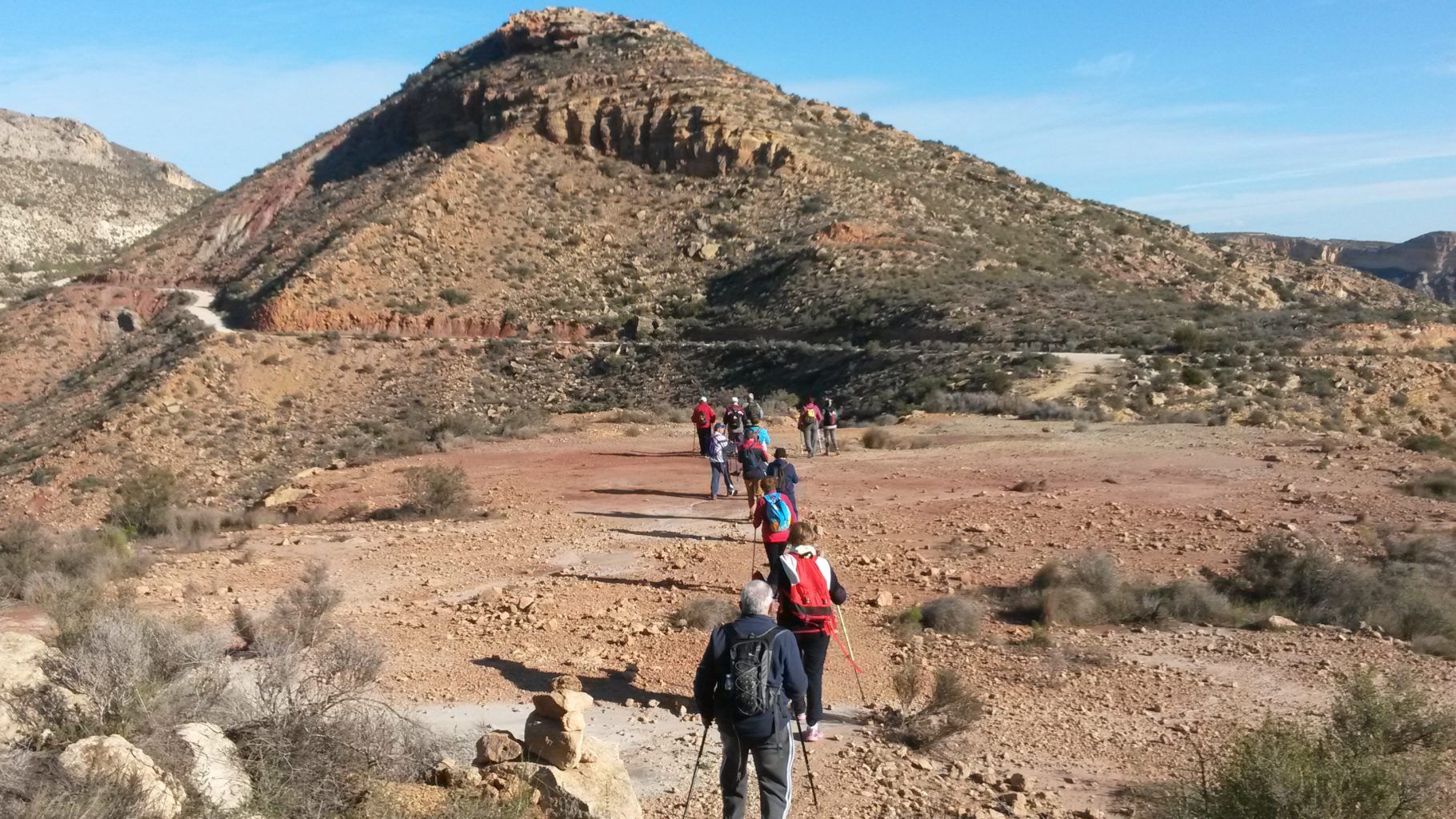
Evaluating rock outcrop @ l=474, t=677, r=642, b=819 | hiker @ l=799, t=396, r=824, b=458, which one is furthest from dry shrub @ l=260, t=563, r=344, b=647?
hiker @ l=799, t=396, r=824, b=458

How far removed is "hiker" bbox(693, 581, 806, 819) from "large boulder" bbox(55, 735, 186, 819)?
261 cm

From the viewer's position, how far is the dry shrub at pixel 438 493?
55.8ft

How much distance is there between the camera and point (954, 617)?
10469mm

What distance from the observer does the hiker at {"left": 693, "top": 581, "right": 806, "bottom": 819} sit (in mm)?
5582

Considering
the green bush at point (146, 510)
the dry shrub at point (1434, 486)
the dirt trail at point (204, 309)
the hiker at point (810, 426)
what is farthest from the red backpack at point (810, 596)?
the dirt trail at point (204, 309)

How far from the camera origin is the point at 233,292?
52969 mm

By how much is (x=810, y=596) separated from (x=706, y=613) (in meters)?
3.26

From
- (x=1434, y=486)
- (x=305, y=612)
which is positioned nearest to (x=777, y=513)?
(x=305, y=612)

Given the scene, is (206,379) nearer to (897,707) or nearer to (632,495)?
(632,495)

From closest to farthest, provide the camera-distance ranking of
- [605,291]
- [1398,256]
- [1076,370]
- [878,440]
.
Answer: [878,440]
[1076,370]
[605,291]
[1398,256]

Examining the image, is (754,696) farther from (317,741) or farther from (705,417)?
(705,417)

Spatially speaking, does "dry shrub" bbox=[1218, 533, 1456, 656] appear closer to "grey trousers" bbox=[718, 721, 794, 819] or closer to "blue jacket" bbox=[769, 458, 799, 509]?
"blue jacket" bbox=[769, 458, 799, 509]

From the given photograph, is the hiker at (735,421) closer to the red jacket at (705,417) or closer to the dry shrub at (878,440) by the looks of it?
the red jacket at (705,417)

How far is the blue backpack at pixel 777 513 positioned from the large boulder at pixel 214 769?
16.0 ft
